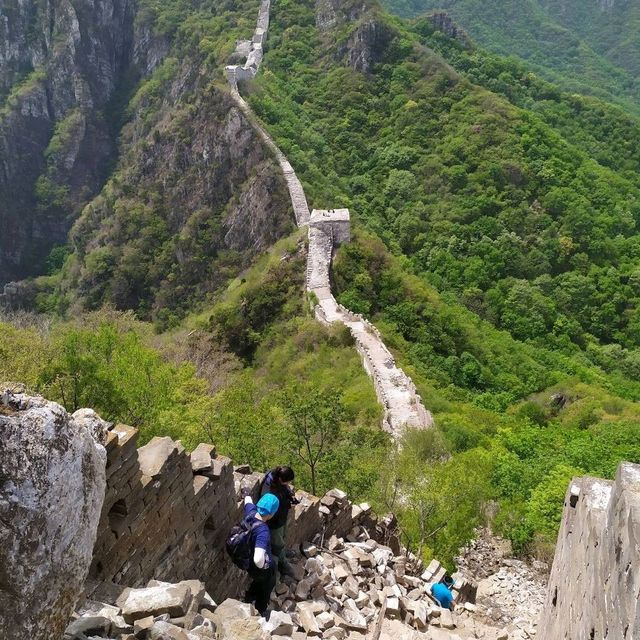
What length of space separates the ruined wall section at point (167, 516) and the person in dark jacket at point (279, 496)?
501 millimetres

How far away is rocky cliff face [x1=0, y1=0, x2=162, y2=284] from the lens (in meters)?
101

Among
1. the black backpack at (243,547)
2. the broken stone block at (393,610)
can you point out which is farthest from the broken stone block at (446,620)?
the black backpack at (243,547)

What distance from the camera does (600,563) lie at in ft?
19.0

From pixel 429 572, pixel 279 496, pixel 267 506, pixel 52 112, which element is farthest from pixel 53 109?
pixel 267 506

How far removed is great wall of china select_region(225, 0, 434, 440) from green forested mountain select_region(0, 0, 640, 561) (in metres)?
0.88

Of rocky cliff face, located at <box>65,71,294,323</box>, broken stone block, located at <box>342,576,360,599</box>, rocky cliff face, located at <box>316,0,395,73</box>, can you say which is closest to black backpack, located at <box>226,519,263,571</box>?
broken stone block, located at <box>342,576,360,599</box>

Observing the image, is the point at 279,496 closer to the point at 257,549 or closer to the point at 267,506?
the point at 267,506

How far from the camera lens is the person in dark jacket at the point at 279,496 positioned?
9281 mm

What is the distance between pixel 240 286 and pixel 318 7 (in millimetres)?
57632

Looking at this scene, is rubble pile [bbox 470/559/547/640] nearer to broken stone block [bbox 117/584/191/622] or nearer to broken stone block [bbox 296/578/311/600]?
broken stone block [bbox 296/578/311/600]

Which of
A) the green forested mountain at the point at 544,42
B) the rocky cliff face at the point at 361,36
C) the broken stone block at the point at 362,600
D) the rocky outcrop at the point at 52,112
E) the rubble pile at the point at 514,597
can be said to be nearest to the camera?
the broken stone block at the point at 362,600

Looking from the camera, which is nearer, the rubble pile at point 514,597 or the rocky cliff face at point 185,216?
the rubble pile at point 514,597

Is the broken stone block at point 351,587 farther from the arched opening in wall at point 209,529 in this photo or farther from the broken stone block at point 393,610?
the arched opening in wall at point 209,529

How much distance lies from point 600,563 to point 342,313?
2978 centimetres
